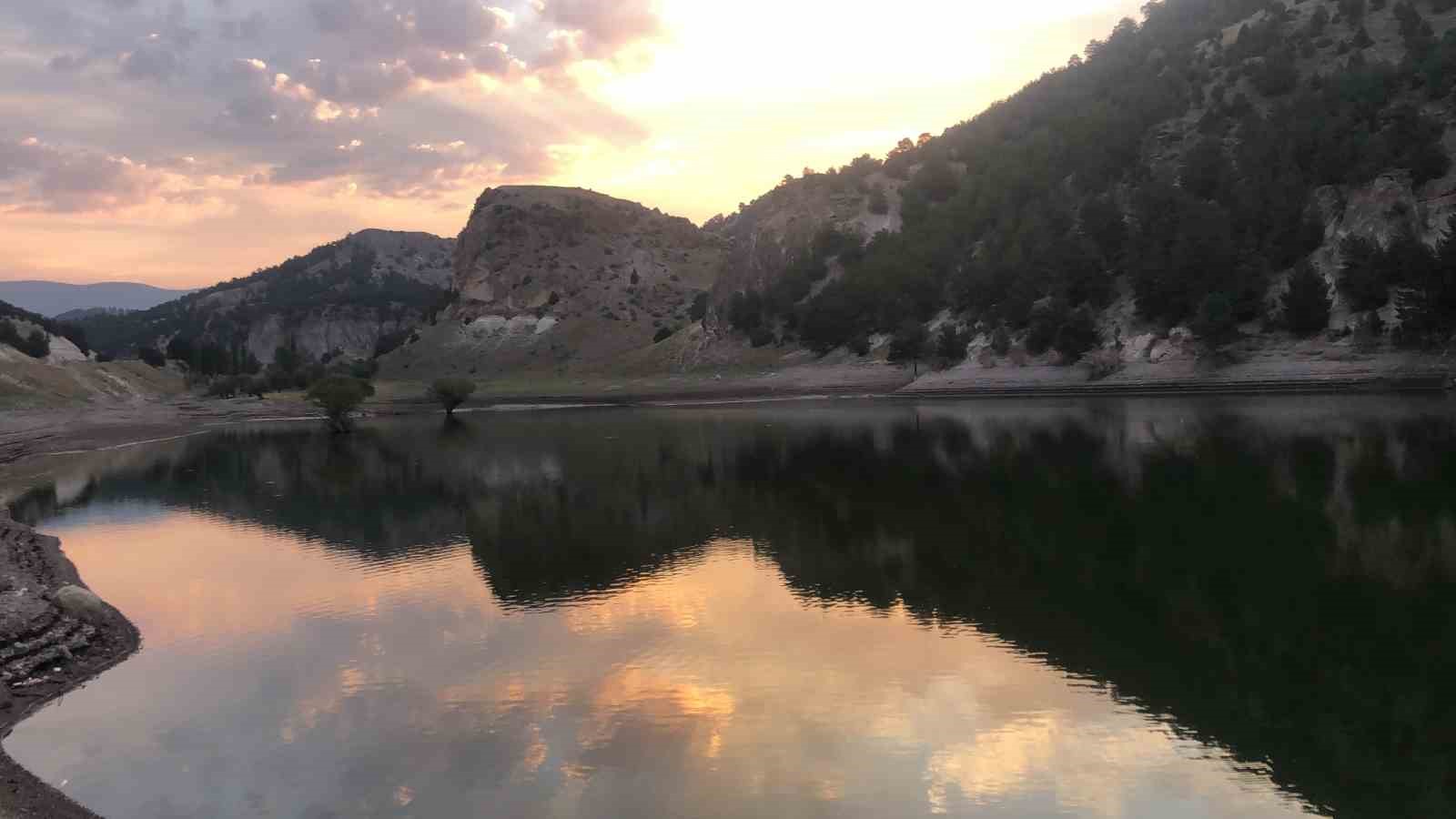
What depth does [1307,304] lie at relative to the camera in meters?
57.3

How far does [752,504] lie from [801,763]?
18.4m

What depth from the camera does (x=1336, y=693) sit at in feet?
40.0

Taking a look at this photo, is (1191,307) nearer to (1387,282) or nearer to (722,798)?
(1387,282)

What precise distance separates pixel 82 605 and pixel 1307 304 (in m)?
61.8

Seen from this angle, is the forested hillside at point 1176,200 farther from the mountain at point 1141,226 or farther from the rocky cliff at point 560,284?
the rocky cliff at point 560,284

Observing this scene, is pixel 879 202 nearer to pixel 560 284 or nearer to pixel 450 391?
pixel 450 391

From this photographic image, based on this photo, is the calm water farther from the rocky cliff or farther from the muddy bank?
the rocky cliff

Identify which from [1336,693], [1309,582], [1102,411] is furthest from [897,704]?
[1102,411]

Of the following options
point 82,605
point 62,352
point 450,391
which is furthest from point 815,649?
point 62,352

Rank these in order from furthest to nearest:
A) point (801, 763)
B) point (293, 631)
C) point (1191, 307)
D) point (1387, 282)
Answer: point (1191, 307), point (1387, 282), point (293, 631), point (801, 763)

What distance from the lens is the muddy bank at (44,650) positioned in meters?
10.7

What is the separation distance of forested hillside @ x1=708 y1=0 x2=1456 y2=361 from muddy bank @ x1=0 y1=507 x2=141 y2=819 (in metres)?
58.6

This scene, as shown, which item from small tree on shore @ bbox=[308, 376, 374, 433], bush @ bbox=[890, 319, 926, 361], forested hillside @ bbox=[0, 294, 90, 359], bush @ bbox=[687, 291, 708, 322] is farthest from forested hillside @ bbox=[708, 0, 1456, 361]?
forested hillside @ bbox=[0, 294, 90, 359]

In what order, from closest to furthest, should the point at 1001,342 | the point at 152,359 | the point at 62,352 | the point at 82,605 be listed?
the point at 82,605, the point at 1001,342, the point at 62,352, the point at 152,359
